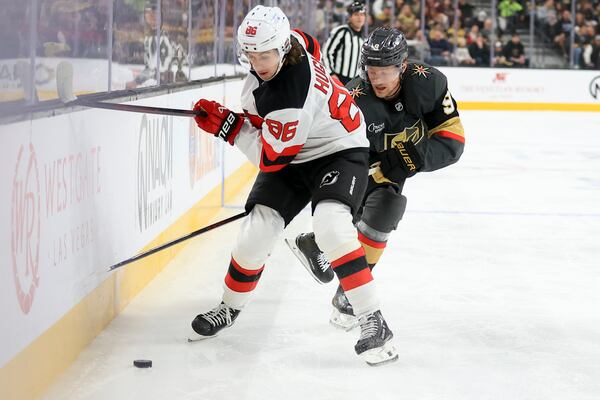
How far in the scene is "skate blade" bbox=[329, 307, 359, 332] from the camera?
3410mm

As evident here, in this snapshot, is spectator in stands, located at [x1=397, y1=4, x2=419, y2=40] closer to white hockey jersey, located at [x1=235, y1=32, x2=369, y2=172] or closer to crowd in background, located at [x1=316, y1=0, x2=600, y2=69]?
crowd in background, located at [x1=316, y1=0, x2=600, y2=69]

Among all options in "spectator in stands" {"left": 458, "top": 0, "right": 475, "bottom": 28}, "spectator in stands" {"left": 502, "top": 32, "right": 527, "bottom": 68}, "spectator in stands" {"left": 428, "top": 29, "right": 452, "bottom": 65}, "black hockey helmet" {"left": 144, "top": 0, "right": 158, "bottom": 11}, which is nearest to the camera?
"black hockey helmet" {"left": 144, "top": 0, "right": 158, "bottom": 11}

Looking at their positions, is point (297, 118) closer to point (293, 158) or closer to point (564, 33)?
point (293, 158)

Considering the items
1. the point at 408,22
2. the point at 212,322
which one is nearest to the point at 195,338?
the point at 212,322

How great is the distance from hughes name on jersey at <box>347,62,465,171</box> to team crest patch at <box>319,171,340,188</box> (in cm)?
43

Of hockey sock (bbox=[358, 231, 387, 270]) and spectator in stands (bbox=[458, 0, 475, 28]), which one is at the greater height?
spectator in stands (bbox=[458, 0, 475, 28])

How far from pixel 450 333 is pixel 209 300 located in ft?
3.06

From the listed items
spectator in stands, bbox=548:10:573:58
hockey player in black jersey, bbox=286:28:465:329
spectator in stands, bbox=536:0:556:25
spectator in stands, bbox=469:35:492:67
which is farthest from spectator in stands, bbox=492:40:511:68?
hockey player in black jersey, bbox=286:28:465:329

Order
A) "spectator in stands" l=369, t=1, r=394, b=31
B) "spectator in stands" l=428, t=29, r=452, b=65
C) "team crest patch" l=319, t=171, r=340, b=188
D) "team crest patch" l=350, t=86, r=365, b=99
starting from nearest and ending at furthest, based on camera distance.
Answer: "team crest patch" l=319, t=171, r=340, b=188
"team crest patch" l=350, t=86, r=365, b=99
"spectator in stands" l=428, t=29, r=452, b=65
"spectator in stands" l=369, t=1, r=394, b=31

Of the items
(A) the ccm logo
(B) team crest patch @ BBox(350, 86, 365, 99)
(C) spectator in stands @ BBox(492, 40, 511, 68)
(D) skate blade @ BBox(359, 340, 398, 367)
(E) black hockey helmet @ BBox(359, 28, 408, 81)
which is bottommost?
(C) spectator in stands @ BBox(492, 40, 511, 68)

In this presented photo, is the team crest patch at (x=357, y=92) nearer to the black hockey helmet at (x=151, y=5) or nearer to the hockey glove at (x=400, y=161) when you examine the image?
the hockey glove at (x=400, y=161)

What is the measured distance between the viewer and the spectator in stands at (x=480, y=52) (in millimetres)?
15797

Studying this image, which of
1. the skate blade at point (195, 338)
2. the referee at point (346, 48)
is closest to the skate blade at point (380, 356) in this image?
the skate blade at point (195, 338)

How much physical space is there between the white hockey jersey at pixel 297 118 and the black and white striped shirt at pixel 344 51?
516cm
